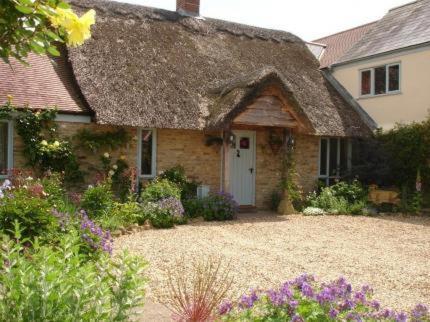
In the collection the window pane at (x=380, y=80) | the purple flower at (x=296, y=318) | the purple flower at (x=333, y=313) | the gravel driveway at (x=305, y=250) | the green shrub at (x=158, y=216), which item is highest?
the window pane at (x=380, y=80)

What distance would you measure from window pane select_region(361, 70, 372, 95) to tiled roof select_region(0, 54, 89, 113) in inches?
391

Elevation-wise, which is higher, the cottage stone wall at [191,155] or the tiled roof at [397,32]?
the tiled roof at [397,32]

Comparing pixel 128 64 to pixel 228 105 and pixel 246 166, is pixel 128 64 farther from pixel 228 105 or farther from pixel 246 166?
pixel 246 166

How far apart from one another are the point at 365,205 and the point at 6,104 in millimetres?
10325

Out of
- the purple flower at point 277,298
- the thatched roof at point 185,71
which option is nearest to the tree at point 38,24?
the purple flower at point 277,298

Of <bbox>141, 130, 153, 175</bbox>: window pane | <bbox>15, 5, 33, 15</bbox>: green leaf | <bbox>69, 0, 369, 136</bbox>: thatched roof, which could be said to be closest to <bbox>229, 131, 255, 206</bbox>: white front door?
<bbox>69, 0, 369, 136</bbox>: thatched roof

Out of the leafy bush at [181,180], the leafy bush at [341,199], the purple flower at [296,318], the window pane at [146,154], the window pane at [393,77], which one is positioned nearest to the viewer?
the purple flower at [296,318]

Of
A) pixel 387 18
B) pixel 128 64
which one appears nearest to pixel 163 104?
pixel 128 64

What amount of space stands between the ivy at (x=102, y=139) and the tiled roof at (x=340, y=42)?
9.51 meters

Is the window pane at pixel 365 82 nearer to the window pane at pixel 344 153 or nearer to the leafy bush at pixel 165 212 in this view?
the window pane at pixel 344 153

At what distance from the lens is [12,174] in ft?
34.1

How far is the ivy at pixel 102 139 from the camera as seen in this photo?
1166cm

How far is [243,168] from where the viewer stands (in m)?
14.4

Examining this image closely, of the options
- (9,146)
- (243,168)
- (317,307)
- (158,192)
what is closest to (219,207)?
(158,192)
